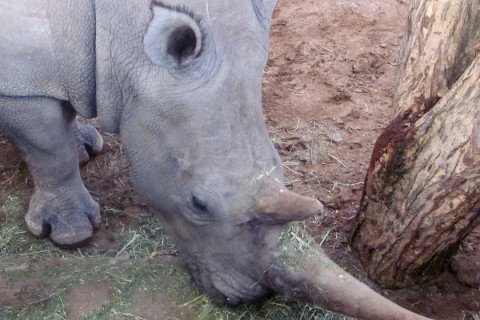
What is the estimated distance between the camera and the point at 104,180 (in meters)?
4.16

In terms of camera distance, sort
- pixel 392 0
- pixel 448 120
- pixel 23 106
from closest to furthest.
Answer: pixel 448 120 → pixel 23 106 → pixel 392 0

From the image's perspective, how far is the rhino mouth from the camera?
284 centimetres

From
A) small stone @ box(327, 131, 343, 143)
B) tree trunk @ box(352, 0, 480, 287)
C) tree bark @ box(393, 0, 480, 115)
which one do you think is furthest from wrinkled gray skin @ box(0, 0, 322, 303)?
small stone @ box(327, 131, 343, 143)

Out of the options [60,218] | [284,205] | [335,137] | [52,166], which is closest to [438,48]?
[284,205]

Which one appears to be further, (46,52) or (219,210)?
(46,52)

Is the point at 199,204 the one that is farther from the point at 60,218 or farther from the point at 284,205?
the point at 60,218

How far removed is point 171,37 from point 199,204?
694 mm

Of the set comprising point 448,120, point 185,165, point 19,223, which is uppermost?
point 448,120

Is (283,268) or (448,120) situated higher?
(448,120)

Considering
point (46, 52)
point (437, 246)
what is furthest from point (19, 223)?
point (437, 246)

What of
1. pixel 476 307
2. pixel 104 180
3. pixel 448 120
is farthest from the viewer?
pixel 104 180

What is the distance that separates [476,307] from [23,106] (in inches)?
97.3

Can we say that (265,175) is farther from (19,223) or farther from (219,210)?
(19,223)

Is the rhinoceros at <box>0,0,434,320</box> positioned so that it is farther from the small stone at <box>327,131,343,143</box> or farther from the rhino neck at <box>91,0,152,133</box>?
the small stone at <box>327,131,343,143</box>
